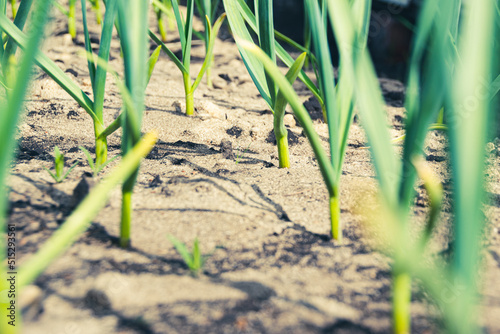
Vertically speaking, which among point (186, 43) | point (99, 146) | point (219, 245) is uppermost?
point (186, 43)

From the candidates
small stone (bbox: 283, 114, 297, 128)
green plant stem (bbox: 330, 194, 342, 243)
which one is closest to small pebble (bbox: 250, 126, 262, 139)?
small stone (bbox: 283, 114, 297, 128)

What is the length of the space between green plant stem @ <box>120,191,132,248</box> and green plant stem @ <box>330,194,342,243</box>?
1.13 feet

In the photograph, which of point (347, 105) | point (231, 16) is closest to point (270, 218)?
point (347, 105)

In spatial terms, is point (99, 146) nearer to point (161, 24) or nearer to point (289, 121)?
point (289, 121)

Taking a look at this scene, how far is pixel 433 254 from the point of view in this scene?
0.73 metres

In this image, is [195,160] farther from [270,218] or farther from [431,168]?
[431,168]

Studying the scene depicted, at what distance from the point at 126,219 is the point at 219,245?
164 millimetres

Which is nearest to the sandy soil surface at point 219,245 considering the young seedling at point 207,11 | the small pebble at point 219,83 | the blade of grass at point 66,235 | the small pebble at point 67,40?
the blade of grass at point 66,235

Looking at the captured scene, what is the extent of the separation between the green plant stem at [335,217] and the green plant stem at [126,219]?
0.34m

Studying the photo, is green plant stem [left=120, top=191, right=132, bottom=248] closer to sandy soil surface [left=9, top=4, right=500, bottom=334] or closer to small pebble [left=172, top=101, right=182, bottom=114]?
sandy soil surface [left=9, top=4, right=500, bottom=334]

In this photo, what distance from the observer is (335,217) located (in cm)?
74

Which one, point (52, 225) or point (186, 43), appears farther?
point (186, 43)

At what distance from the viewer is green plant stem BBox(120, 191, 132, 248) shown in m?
0.67

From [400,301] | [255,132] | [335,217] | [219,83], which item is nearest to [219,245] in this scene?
[335,217]
